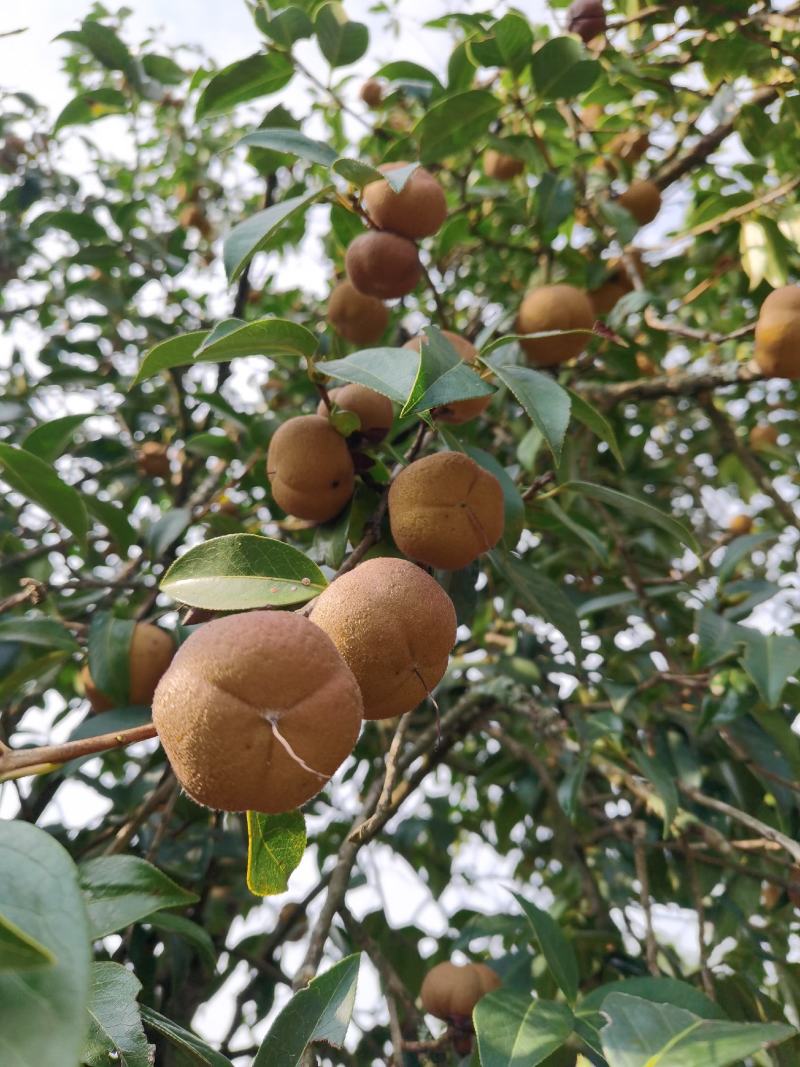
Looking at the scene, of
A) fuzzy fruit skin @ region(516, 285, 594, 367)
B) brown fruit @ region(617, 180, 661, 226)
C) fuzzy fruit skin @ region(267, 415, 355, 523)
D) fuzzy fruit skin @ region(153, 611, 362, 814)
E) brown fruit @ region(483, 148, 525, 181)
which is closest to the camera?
fuzzy fruit skin @ region(153, 611, 362, 814)

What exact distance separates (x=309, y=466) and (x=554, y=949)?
0.63 metres

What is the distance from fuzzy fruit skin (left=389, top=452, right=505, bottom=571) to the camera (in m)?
0.77

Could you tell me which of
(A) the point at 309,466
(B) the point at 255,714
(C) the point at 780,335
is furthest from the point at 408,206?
(B) the point at 255,714

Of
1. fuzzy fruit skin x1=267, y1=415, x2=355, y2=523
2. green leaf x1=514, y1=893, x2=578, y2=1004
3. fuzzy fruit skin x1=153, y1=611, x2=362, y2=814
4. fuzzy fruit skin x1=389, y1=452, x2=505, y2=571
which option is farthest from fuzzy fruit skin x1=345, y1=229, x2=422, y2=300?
green leaf x1=514, y1=893, x2=578, y2=1004

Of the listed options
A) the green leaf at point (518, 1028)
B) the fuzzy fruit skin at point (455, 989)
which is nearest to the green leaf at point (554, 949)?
the green leaf at point (518, 1028)

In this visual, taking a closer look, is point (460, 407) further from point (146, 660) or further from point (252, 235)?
point (146, 660)

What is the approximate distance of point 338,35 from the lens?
1.35 meters

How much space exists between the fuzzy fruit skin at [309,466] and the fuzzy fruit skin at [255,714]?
1.13 feet

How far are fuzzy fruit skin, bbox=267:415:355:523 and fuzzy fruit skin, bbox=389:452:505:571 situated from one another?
0.37 ft

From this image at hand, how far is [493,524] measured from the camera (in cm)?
81

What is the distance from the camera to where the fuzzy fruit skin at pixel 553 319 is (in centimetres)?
128

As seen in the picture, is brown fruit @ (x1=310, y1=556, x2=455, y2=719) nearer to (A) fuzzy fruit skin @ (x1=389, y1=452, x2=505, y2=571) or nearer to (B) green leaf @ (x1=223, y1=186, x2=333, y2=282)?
(A) fuzzy fruit skin @ (x1=389, y1=452, x2=505, y2=571)

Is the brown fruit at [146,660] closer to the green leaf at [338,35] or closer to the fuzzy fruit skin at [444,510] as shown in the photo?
the fuzzy fruit skin at [444,510]

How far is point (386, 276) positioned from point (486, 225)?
89 cm
